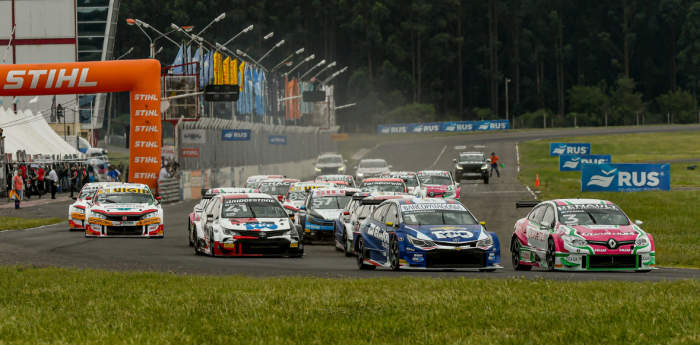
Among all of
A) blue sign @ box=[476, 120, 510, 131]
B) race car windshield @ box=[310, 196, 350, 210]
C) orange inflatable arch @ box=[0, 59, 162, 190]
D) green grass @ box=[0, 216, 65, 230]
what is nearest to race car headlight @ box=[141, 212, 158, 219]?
race car windshield @ box=[310, 196, 350, 210]

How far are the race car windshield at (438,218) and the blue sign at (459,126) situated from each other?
94.1 metres

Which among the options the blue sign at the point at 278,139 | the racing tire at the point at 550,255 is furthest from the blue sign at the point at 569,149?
the racing tire at the point at 550,255

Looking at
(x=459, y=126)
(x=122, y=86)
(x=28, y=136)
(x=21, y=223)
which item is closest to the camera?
(x=21, y=223)

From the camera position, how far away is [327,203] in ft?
79.2

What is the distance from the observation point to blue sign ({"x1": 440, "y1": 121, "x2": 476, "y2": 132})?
360ft

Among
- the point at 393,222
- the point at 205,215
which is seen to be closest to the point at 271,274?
the point at 393,222

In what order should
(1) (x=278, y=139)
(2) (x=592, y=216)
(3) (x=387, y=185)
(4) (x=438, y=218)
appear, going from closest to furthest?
1. (4) (x=438, y=218)
2. (2) (x=592, y=216)
3. (3) (x=387, y=185)
4. (1) (x=278, y=139)

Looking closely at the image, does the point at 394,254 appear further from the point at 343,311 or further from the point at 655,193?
the point at 655,193

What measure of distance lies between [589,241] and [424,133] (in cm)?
9410

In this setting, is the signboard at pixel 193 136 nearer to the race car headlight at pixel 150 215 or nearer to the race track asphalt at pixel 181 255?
the race track asphalt at pixel 181 255

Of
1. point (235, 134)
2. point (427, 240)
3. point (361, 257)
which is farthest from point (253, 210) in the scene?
point (235, 134)

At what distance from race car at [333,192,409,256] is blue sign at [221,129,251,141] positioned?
28.8m

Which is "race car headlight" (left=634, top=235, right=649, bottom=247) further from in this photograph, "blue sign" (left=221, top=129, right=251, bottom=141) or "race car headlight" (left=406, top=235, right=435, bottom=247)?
"blue sign" (left=221, top=129, right=251, bottom=141)

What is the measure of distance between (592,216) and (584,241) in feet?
3.95
